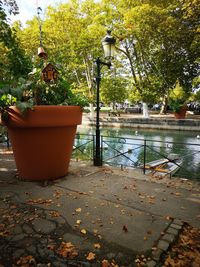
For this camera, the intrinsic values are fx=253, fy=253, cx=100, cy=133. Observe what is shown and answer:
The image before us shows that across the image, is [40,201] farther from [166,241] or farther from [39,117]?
[166,241]

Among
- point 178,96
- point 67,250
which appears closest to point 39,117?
point 67,250

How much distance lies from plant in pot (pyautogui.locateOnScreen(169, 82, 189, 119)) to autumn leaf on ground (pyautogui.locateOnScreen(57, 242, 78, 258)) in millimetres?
21461

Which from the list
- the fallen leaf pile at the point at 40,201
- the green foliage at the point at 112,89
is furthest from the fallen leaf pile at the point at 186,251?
the green foliage at the point at 112,89

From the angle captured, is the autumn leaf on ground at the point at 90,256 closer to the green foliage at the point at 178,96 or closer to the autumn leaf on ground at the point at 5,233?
the autumn leaf on ground at the point at 5,233

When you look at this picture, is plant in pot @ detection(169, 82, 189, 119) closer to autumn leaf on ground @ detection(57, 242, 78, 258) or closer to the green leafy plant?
the green leafy plant

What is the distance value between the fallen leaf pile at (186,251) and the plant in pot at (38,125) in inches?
101

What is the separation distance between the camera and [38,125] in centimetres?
427

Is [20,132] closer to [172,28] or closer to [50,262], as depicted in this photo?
[50,262]

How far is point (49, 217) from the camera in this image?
3.21 m

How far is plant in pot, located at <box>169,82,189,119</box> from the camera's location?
74.4 feet

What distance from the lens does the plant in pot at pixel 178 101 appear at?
2267 centimetres

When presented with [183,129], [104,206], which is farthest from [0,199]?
[183,129]

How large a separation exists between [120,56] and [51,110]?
2368 cm

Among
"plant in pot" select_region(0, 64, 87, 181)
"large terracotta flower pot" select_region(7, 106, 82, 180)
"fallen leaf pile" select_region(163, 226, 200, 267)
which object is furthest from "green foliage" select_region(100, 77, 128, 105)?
"fallen leaf pile" select_region(163, 226, 200, 267)
